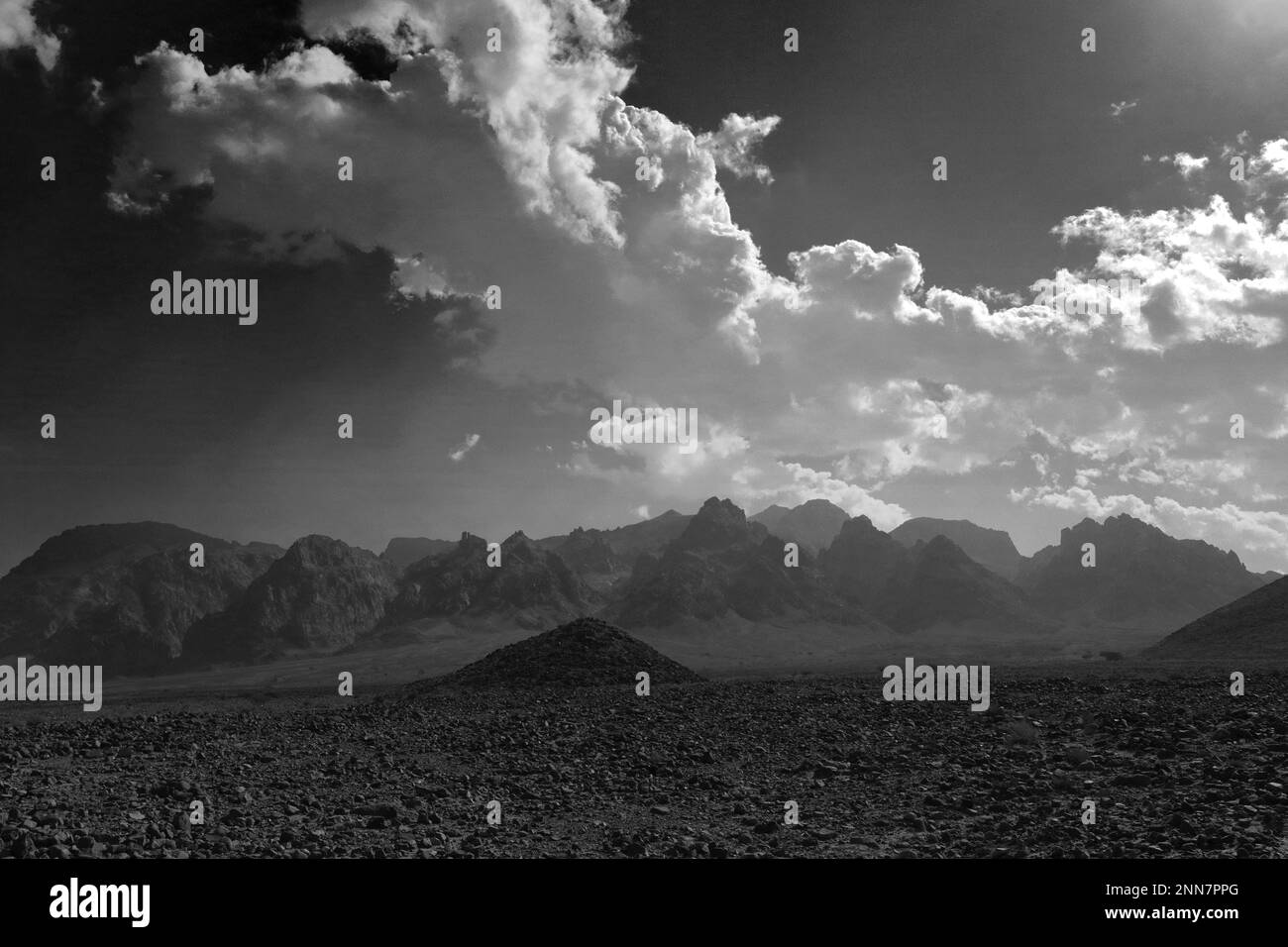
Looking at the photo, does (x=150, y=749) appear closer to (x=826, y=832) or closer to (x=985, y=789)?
(x=826, y=832)

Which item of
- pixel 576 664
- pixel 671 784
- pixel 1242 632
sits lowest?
pixel 1242 632

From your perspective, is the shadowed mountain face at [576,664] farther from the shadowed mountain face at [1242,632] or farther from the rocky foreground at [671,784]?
the shadowed mountain face at [1242,632]

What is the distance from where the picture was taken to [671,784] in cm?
1752

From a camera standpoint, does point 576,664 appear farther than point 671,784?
Yes

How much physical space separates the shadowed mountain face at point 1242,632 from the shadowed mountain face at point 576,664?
68.2 m

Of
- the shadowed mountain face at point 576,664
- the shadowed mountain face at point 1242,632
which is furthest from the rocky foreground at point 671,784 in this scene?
the shadowed mountain face at point 1242,632

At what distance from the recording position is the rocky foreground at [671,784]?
40.3 feet

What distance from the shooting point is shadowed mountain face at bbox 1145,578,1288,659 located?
8700cm

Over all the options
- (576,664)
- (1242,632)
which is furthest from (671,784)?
(1242,632)

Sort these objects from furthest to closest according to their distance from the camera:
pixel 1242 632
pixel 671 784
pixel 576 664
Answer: pixel 1242 632
pixel 576 664
pixel 671 784

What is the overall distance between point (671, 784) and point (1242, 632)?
111 meters

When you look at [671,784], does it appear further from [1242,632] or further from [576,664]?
[1242,632]

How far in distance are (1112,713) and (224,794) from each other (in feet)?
80.5
